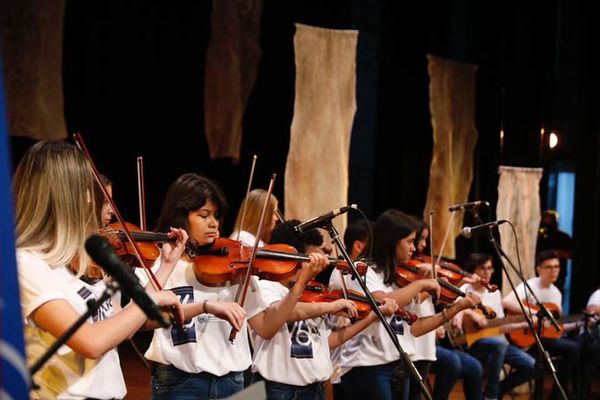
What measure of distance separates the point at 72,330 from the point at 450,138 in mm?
6527

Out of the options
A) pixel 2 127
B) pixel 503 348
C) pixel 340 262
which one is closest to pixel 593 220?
pixel 503 348

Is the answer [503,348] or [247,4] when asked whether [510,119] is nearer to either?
[503,348]

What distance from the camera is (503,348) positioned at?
20.6 ft

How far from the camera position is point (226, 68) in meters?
6.32

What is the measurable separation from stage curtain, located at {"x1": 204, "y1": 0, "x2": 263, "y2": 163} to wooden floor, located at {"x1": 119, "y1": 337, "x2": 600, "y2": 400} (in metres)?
1.71

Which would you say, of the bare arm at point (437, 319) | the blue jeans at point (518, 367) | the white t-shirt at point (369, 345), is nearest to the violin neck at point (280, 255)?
the white t-shirt at point (369, 345)

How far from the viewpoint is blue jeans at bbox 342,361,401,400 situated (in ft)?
13.3

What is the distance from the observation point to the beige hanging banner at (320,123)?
5.07m

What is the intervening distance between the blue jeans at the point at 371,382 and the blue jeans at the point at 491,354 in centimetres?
229

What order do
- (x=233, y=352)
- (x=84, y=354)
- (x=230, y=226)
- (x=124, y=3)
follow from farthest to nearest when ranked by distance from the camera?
(x=230, y=226), (x=124, y=3), (x=233, y=352), (x=84, y=354)

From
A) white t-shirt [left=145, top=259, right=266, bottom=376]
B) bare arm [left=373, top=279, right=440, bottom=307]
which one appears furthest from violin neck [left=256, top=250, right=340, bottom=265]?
bare arm [left=373, top=279, right=440, bottom=307]

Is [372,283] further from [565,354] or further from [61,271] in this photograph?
[565,354]

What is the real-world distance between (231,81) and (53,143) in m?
4.35

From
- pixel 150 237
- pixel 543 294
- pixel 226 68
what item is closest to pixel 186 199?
pixel 150 237
